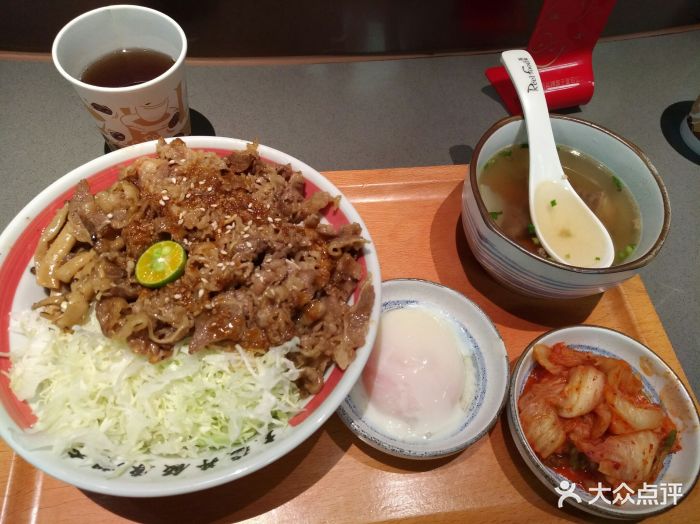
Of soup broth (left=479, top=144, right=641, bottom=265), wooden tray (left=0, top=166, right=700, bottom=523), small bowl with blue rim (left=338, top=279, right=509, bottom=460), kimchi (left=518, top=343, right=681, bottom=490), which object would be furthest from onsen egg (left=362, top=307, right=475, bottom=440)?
soup broth (left=479, top=144, right=641, bottom=265)

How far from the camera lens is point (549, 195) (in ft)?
6.72

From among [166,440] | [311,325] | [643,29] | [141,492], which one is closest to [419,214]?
[311,325]

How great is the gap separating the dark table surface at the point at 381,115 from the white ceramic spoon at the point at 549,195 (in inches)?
27.1

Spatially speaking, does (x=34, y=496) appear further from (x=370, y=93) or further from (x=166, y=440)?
(x=370, y=93)

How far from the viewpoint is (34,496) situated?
5.14 ft

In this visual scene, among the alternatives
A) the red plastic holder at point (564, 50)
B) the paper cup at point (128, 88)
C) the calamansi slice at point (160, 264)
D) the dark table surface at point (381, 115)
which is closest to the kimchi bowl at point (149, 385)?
the calamansi slice at point (160, 264)

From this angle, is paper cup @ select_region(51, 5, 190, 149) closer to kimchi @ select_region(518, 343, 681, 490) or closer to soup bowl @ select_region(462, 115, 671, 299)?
soup bowl @ select_region(462, 115, 671, 299)

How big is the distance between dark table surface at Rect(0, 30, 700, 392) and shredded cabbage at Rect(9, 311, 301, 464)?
4.15 feet

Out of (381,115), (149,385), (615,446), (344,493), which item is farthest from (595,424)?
(381,115)

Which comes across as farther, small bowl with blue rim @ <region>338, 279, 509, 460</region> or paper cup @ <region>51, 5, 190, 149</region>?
paper cup @ <region>51, 5, 190, 149</region>

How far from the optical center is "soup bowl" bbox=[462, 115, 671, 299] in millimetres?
1692

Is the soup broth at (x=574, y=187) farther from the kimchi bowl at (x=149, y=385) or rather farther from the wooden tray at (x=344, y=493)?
the kimchi bowl at (x=149, y=385)

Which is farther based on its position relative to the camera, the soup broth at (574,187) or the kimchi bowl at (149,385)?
Answer: the soup broth at (574,187)

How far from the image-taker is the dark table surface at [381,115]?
8.25 ft
